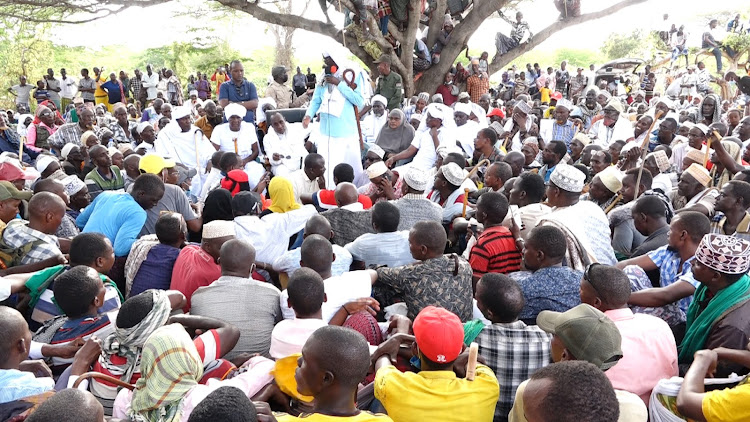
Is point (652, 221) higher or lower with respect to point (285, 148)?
higher

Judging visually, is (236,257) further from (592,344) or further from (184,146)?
(184,146)

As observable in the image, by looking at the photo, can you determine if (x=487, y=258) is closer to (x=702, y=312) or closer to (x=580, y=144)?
(x=702, y=312)

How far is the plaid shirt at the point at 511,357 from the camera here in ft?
8.33

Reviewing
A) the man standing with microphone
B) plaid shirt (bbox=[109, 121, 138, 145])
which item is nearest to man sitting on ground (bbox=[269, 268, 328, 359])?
the man standing with microphone

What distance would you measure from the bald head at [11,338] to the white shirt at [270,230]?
6.56 feet

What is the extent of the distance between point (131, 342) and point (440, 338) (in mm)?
1189

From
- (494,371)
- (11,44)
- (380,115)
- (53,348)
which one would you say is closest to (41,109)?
(380,115)

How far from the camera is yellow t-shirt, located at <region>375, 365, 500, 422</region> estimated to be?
2209 millimetres

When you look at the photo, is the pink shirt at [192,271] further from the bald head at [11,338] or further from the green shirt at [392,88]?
the green shirt at [392,88]

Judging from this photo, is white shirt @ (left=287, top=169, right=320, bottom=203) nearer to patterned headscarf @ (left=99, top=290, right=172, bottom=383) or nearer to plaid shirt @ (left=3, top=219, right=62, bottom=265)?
plaid shirt @ (left=3, top=219, right=62, bottom=265)

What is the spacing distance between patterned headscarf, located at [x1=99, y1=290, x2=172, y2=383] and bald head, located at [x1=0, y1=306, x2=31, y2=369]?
0.31 metres

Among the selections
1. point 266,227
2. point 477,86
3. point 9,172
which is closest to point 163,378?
point 266,227

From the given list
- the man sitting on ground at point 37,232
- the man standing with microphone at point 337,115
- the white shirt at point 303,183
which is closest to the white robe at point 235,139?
the man standing with microphone at point 337,115

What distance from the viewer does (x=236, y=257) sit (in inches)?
122
